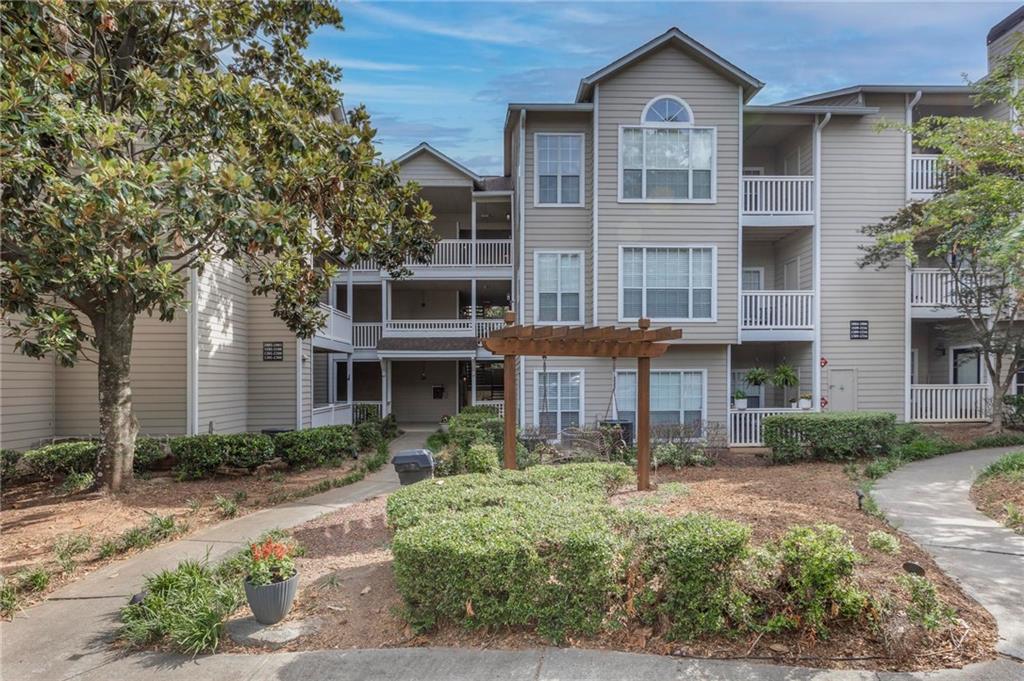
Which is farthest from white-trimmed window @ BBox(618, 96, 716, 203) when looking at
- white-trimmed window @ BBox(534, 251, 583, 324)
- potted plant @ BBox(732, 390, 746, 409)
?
potted plant @ BBox(732, 390, 746, 409)

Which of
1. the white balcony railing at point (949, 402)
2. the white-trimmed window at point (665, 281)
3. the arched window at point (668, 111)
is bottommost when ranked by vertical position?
the white balcony railing at point (949, 402)

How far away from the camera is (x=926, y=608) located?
12.1ft

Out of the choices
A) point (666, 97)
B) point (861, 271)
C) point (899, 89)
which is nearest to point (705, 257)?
point (666, 97)

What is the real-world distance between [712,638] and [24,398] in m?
11.5

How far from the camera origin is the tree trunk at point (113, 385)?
8008mm

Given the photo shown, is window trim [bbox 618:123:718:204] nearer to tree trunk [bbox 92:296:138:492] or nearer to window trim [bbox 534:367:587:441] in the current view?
window trim [bbox 534:367:587:441]

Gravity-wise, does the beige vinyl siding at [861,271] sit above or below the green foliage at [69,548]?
above

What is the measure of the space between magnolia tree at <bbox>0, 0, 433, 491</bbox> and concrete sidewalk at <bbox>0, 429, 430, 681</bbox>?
95.2 inches

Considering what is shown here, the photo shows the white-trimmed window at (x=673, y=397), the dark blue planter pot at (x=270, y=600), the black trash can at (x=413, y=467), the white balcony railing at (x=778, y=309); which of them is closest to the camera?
the dark blue planter pot at (x=270, y=600)

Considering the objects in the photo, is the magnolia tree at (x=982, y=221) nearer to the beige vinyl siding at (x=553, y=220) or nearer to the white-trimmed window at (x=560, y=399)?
the beige vinyl siding at (x=553, y=220)

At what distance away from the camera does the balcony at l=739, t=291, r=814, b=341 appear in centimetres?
1378

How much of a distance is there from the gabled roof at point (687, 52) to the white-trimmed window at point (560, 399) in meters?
7.12

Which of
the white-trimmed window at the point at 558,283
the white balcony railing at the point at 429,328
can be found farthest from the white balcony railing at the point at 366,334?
the white-trimmed window at the point at 558,283

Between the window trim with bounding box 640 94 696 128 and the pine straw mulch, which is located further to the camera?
the window trim with bounding box 640 94 696 128
